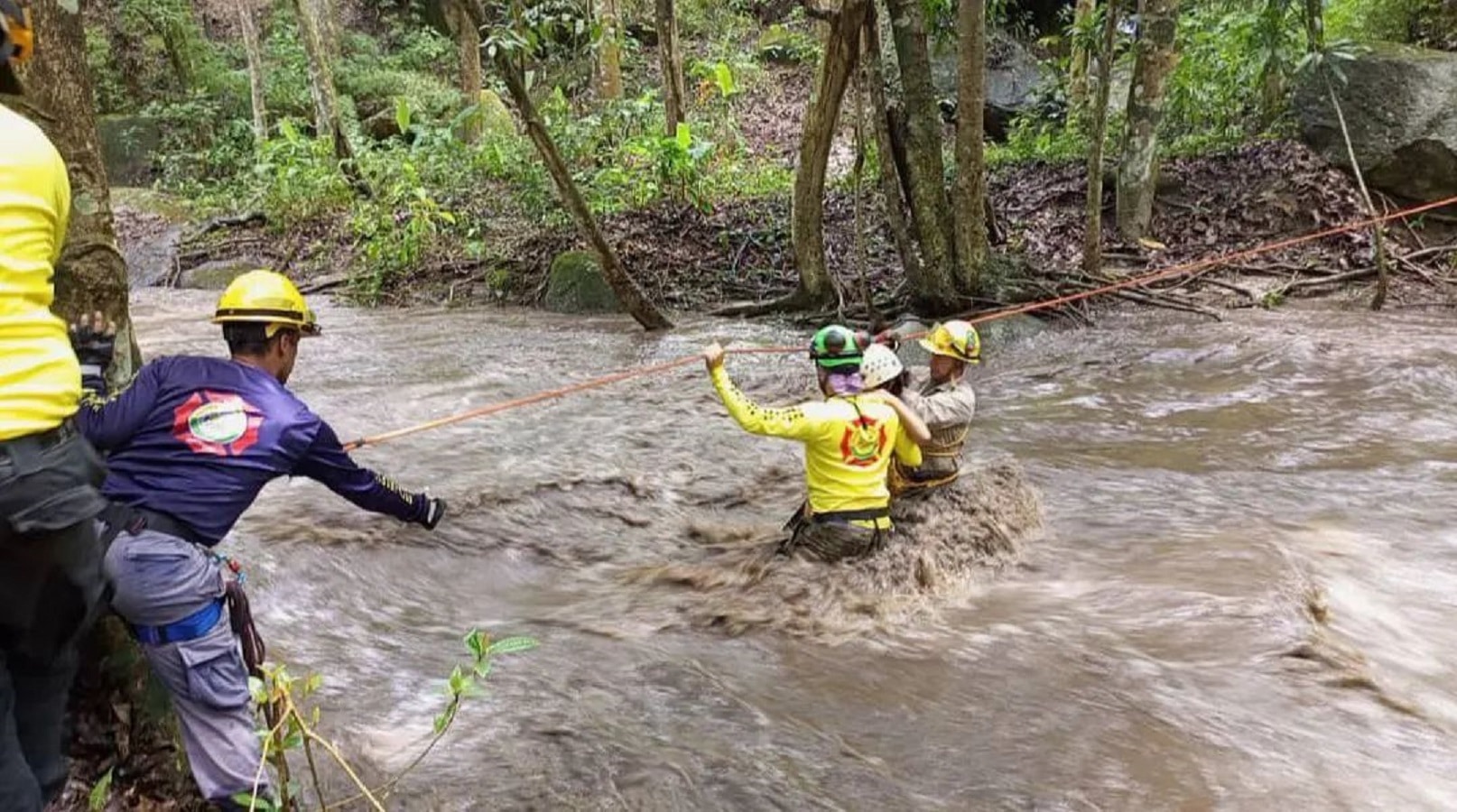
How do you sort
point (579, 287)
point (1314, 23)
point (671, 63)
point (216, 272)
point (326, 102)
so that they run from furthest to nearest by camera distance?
point (326, 102) < point (216, 272) < point (671, 63) < point (579, 287) < point (1314, 23)

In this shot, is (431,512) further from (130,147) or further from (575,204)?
(130,147)

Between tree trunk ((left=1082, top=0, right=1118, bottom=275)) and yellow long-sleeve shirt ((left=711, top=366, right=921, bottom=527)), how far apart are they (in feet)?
21.6

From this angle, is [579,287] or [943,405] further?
[579,287]

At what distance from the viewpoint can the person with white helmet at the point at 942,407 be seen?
509 centimetres

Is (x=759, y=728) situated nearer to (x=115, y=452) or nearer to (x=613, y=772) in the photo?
(x=613, y=772)

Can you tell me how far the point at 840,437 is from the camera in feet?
15.0

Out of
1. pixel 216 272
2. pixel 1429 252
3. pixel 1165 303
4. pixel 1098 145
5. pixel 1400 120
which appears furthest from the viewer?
pixel 216 272

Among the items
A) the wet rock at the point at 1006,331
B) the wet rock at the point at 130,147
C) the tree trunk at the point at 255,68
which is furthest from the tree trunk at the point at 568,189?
the wet rock at the point at 130,147

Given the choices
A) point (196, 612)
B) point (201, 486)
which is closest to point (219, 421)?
point (201, 486)

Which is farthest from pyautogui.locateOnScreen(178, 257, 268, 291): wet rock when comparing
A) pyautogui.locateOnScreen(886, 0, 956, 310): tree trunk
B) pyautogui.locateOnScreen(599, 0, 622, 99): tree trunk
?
pyautogui.locateOnScreen(886, 0, 956, 310): tree trunk

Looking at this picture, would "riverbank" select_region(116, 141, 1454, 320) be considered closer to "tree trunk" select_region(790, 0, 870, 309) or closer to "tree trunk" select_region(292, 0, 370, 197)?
"tree trunk" select_region(790, 0, 870, 309)

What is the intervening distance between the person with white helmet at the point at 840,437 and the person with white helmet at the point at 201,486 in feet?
7.03

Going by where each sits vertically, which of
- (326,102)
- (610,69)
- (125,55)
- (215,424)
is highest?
(125,55)

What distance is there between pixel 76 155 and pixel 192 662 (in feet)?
5.02
